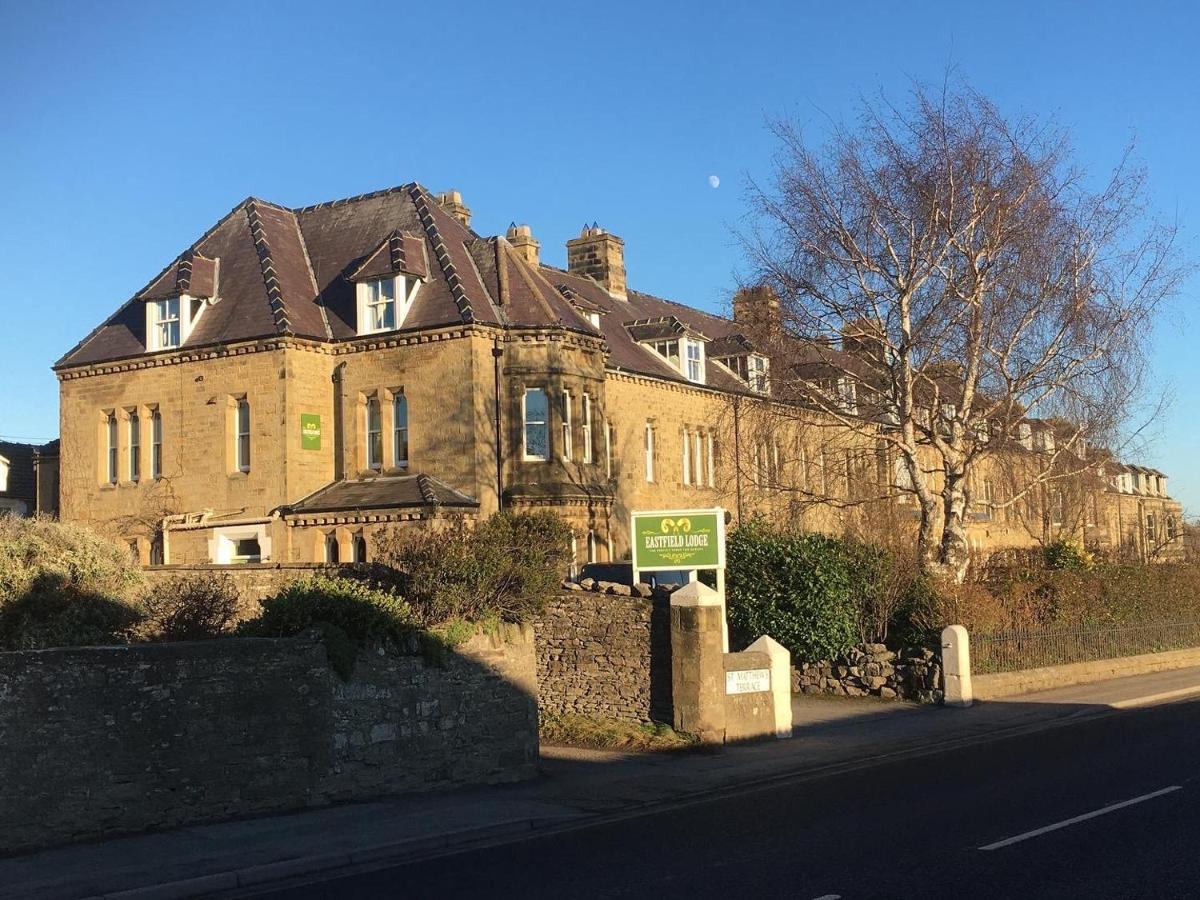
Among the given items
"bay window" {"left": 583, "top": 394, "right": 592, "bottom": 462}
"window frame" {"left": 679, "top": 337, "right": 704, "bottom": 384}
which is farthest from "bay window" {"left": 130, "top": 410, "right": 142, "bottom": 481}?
"window frame" {"left": 679, "top": 337, "right": 704, "bottom": 384}

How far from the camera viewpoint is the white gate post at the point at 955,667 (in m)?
23.7

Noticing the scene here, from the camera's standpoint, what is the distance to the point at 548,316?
34.7m

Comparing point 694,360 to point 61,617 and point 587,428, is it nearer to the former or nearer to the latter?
point 587,428

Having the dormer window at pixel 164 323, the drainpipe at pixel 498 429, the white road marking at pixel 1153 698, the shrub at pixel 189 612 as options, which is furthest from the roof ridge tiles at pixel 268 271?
the white road marking at pixel 1153 698

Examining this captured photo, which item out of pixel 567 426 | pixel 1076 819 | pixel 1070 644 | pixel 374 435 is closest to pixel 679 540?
pixel 1076 819

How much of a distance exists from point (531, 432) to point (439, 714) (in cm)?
1999

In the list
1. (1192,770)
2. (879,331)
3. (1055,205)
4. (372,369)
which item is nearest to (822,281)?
(879,331)

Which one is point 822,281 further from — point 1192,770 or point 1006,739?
point 1192,770

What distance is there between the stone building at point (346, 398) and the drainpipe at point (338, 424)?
69mm

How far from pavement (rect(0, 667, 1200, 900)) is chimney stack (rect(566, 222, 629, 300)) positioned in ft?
89.4

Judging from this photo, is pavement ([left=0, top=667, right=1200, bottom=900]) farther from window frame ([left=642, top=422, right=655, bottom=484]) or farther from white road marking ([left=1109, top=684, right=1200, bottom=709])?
window frame ([left=642, top=422, right=655, bottom=484])

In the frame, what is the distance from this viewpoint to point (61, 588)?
16297 mm

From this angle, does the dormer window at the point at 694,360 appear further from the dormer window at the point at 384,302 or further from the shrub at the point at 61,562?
the shrub at the point at 61,562

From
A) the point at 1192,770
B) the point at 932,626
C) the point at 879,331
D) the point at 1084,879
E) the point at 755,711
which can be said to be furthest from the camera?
the point at 879,331
